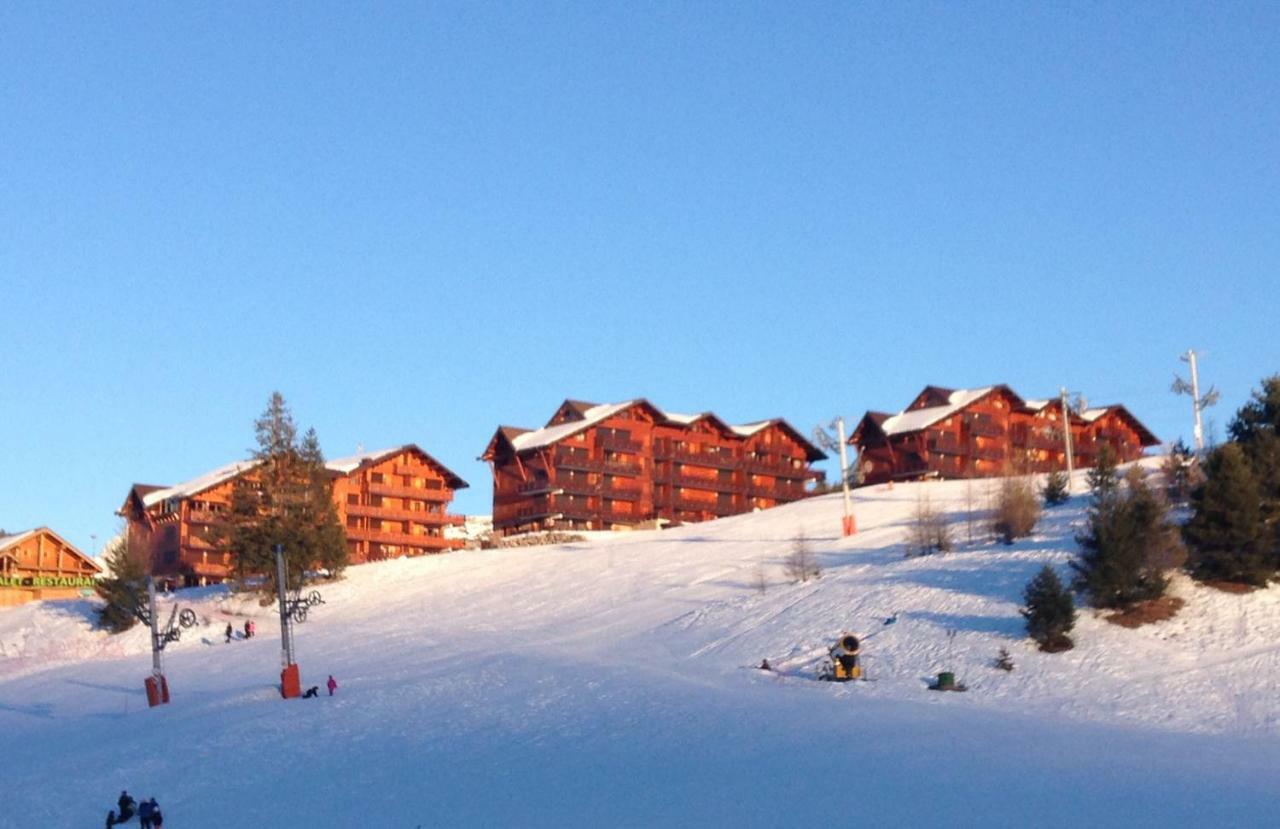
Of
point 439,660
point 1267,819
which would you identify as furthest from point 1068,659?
point 439,660

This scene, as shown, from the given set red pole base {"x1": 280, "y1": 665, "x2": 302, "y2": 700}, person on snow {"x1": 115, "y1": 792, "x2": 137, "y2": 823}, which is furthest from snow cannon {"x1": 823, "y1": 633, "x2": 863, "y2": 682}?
person on snow {"x1": 115, "y1": 792, "x2": 137, "y2": 823}

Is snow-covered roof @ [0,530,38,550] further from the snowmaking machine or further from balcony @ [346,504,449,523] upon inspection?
the snowmaking machine

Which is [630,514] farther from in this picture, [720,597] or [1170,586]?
[1170,586]

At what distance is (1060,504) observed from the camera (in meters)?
67.4

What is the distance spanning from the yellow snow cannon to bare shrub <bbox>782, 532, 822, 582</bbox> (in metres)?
14.5

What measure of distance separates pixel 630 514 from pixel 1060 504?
51.7 metres

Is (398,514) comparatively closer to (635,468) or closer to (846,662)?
(635,468)

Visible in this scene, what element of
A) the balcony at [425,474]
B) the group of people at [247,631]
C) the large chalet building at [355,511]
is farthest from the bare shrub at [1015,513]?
the balcony at [425,474]

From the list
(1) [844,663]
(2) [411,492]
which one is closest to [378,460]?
(2) [411,492]

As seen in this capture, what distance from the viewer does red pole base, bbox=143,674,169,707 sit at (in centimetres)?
5284

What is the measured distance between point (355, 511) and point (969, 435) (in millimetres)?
→ 46993

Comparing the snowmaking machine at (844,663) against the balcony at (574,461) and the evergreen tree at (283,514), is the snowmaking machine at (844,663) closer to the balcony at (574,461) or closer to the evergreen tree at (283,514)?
the evergreen tree at (283,514)

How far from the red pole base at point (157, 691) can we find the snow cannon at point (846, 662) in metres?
23.6

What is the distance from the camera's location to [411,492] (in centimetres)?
11388
